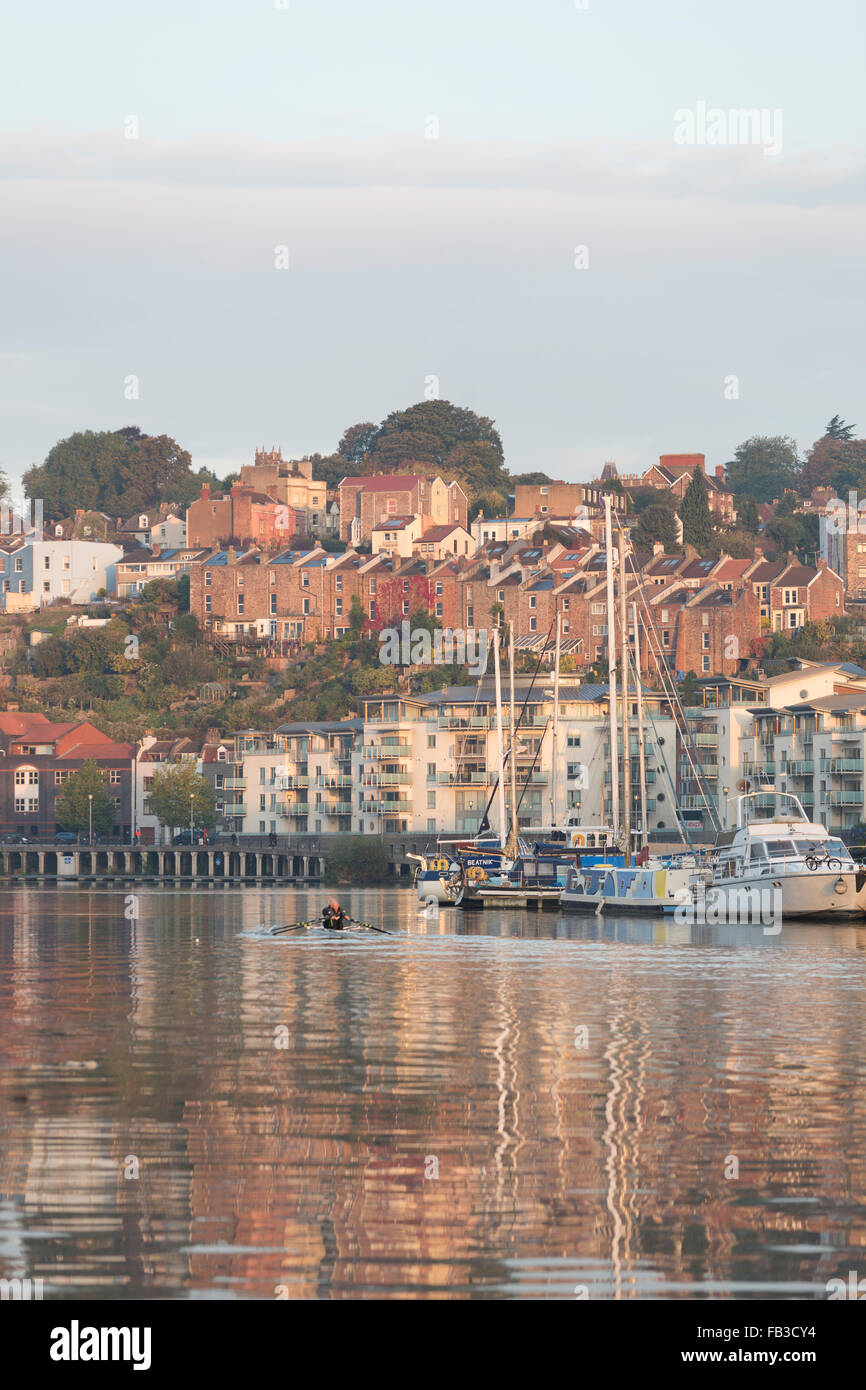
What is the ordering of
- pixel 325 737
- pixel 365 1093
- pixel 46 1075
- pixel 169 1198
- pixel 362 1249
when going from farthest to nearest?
1. pixel 325 737
2. pixel 46 1075
3. pixel 365 1093
4. pixel 169 1198
5. pixel 362 1249

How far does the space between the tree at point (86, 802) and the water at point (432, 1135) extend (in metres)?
143

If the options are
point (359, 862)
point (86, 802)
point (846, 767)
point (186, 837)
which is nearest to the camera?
point (846, 767)

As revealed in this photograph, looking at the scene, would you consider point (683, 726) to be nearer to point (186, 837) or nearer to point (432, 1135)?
point (186, 837)

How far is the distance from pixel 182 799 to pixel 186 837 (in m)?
8.44

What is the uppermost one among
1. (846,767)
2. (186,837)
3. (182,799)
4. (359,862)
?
(846,767)

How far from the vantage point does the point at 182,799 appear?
188 meters

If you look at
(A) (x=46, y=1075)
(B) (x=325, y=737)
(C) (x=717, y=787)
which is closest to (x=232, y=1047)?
(A) (x=46, y=1075)

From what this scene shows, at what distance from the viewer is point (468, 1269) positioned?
60.3ft

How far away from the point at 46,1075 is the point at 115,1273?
A: 13.4 meters

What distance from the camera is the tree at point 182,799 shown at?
188625mm

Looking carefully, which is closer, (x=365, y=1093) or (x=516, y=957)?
(x=365, y=1093)

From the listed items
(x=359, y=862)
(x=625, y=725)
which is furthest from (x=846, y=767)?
(x=625, y=725)

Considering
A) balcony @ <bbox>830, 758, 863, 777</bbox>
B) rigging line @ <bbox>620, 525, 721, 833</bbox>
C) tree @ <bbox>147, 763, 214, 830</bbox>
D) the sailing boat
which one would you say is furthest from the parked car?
the sailing boat
